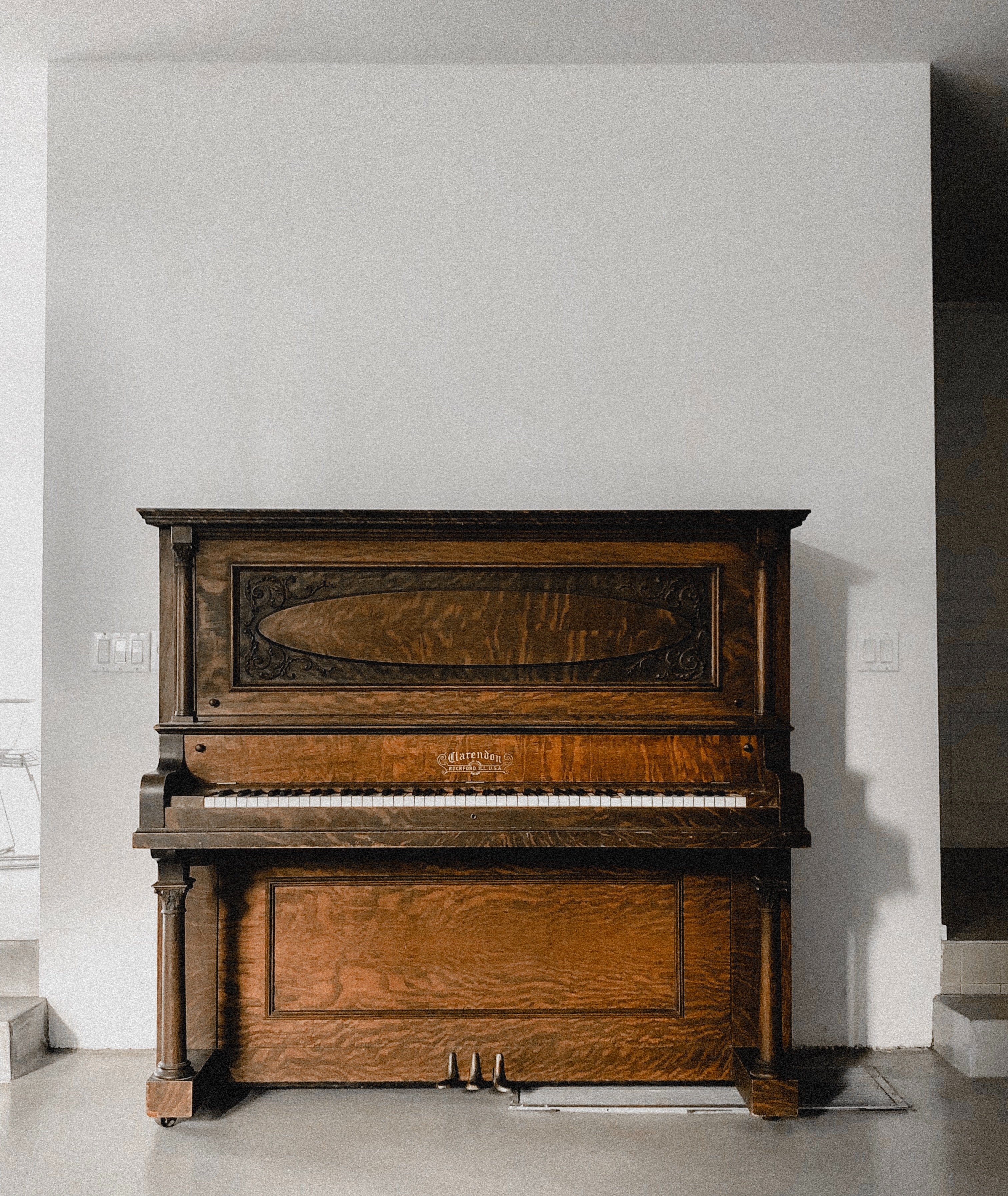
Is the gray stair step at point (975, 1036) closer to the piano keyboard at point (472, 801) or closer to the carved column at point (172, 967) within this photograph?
the piano keyboard at point (472, 801)

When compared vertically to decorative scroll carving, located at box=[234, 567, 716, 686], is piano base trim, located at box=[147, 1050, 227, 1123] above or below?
below

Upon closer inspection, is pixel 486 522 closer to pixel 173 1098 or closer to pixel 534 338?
pixel 534 338

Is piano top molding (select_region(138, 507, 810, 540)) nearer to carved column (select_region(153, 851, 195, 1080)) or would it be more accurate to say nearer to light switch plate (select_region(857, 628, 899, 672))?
light switch plate (select_region(857, 628, 899, 672))

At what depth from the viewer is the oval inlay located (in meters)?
2.66

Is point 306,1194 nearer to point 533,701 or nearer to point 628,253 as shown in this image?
point 533,701

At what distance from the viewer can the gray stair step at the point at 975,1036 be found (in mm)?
2816

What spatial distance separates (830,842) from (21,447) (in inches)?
245

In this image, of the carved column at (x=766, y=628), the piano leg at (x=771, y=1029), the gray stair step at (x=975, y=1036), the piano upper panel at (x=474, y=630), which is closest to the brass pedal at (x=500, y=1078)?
the piano leg at (x=771, y=1029)

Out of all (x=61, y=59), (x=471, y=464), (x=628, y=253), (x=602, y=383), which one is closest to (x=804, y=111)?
(x=628, y=253)

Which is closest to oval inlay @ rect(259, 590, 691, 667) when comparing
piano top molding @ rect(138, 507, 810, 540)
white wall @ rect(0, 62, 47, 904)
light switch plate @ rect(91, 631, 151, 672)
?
piano top molding @ rect(138, 507, 810, 540)

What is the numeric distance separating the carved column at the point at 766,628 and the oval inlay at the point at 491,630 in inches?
7.3

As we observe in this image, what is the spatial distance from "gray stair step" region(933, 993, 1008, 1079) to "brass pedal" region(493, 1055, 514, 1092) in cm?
125

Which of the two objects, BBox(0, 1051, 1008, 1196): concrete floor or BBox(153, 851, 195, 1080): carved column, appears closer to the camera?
BBox(0, 1051, 1008, 1196): concrete floor

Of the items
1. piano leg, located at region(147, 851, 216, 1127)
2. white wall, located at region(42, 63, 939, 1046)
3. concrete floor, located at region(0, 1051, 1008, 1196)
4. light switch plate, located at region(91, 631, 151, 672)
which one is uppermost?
white wall, located at region(42, 63, 939, 1046)
